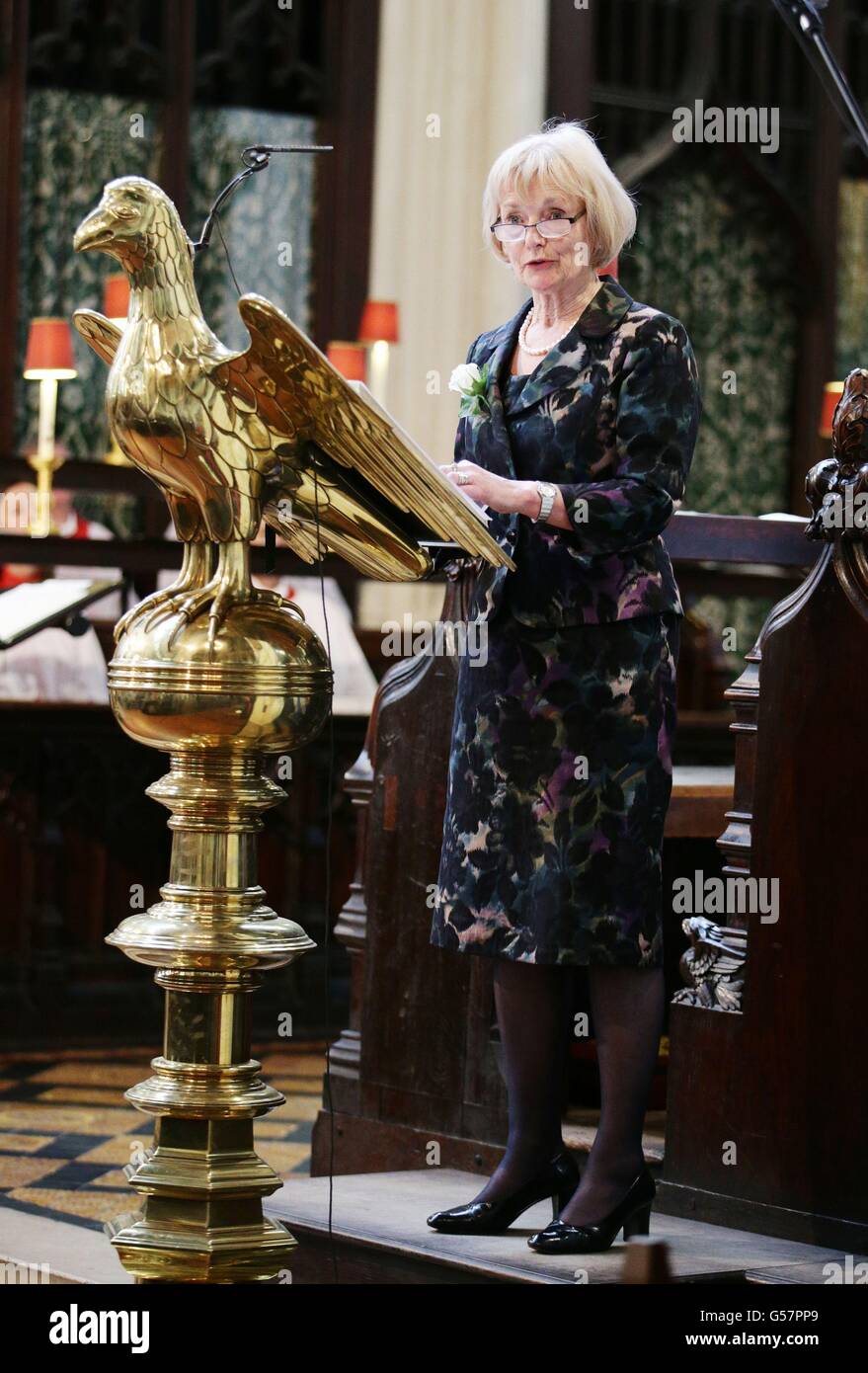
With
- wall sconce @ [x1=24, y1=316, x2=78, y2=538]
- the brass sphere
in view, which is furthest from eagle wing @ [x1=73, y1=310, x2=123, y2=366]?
wall sconce @ [x1=24, y1=316, x2=78, y2=538]

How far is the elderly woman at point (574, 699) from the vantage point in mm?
2492

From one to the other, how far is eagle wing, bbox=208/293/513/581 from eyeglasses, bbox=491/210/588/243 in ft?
1.62


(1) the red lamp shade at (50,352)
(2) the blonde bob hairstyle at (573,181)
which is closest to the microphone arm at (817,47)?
(2) the blonde bob hairstyle at (573,181)

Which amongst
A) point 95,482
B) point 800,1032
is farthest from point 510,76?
point 800,1032

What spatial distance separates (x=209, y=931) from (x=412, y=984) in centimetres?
152

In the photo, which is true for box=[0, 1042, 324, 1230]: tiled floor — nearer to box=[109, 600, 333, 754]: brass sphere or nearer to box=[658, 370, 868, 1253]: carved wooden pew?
box=[658, 370, 868, 1253]: carved wooden pew

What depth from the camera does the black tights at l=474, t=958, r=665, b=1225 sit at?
8.21 ft

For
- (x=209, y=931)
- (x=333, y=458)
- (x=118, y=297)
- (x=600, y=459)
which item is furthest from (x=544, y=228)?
(x=118, y=297)

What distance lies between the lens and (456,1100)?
3357 mm

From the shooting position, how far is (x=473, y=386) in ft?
8.53

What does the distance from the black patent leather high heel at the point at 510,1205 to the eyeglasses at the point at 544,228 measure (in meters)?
1.11

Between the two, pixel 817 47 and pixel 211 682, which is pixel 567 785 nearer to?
pixel 211 682

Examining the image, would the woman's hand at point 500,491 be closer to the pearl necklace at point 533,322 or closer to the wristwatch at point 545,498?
the wristwatch at point 545,498

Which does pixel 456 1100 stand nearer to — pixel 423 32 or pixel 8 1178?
pixel 8 1178
